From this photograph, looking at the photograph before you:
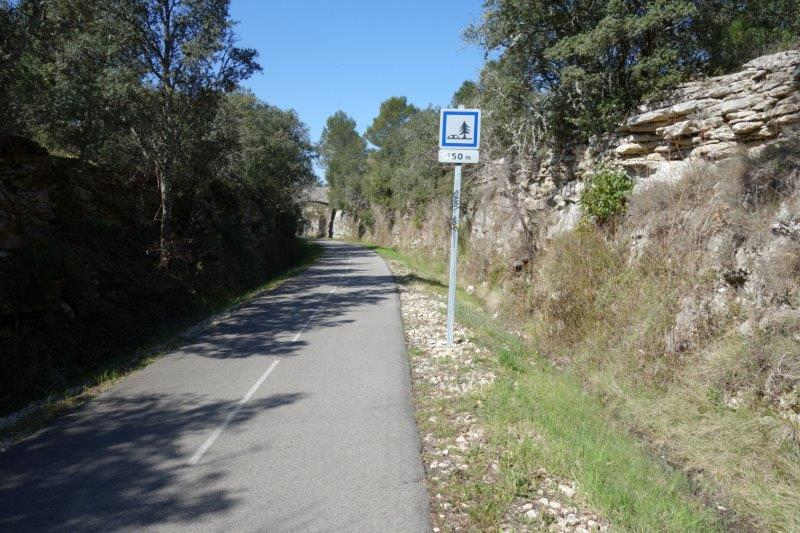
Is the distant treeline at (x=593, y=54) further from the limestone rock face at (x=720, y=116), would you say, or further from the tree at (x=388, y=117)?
the tree at (x=388, y=117)

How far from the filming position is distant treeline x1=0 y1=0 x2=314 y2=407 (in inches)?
332

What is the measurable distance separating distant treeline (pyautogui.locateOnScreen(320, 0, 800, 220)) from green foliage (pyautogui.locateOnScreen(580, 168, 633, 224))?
1.67 metres

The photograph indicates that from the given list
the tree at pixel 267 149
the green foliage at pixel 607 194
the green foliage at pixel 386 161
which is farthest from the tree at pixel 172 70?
the green foliage at pixel 386 161

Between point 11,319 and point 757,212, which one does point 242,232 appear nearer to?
point 11,319

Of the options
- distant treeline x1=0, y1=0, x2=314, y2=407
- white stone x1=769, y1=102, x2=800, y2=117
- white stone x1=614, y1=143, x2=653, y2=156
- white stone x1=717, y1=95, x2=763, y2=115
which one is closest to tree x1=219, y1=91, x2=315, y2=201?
distant treeline x1=0, y1=0, x2=314, y2=407

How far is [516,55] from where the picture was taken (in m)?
14.3

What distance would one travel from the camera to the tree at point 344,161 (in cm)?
6303

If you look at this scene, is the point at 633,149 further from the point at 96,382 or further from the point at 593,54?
the point at 96,382

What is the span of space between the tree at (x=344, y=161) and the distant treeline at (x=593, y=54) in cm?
4073

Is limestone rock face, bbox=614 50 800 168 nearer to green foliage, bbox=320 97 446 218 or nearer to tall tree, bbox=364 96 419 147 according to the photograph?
green foliage, bbox=320 97 446 218

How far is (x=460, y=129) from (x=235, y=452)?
248 inches

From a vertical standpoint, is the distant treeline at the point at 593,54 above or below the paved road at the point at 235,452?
above

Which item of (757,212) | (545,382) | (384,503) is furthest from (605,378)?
(384,503)

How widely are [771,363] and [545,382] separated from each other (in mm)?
2791
